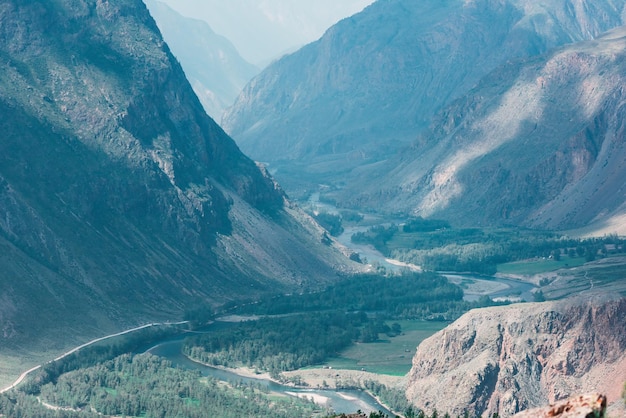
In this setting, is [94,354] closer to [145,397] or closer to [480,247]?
[145,397]

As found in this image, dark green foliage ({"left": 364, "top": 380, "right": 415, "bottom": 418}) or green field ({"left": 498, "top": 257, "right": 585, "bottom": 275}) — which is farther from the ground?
green field ({"left": 498, "top": 257, "right": 585, "bottom": 275})

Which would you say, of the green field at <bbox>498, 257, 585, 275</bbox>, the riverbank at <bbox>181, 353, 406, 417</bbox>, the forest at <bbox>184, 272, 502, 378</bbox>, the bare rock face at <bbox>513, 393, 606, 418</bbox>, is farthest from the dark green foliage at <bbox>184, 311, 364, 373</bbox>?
the bare rock face at <bbox>513, 393, 606, 418</bbox>

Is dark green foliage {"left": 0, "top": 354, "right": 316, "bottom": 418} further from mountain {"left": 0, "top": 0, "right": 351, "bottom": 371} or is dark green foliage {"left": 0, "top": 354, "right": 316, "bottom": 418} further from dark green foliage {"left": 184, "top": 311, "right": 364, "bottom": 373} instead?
mountain {"left": 0, "top": 0, "right": 351, "bottom": 371}

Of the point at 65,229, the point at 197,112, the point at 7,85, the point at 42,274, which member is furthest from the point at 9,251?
the point at 197,112

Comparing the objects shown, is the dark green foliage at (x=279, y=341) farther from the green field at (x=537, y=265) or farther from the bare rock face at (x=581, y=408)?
the bare rock face at (x=581, y=408)

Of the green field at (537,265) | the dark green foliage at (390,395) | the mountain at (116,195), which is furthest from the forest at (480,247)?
the dark green foliage at (390,395)

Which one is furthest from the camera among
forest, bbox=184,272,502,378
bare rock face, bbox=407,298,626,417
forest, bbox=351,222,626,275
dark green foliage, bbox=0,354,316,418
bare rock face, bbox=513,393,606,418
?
forest, bbox=351,222,626,275
